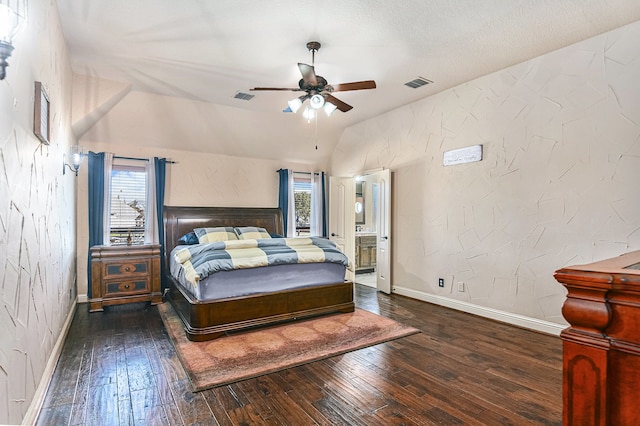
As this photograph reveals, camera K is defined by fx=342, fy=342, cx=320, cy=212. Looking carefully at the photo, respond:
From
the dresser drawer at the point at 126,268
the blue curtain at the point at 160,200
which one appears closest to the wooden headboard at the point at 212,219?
the blue curtain at the point at 160,200

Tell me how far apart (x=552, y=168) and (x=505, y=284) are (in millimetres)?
1393

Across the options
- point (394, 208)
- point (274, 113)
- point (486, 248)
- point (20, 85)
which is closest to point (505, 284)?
point (486, 248)

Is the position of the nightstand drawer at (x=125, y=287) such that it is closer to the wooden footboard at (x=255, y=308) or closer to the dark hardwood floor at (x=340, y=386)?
the wooden footboard at (x=255, y=308)

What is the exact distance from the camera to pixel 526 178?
3.81 metres

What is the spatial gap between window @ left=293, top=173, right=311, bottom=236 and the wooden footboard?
8.98ft

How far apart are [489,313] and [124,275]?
15.6 ft

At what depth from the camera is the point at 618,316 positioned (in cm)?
85

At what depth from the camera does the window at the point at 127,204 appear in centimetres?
518

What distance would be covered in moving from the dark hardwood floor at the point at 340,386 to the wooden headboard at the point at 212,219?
208 centimetres

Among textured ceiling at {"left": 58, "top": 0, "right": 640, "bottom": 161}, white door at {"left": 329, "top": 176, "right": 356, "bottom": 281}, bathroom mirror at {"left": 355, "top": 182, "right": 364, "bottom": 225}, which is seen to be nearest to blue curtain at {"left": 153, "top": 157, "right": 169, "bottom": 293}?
textured ceiling at {"left": 58, "top": 0, "right": 640, "bottom": 161}

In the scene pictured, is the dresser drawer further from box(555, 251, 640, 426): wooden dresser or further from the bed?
box(555, 251, 640, 426): wooden dresser

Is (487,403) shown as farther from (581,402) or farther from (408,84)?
(408,84)

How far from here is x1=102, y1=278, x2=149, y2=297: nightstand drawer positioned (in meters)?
4.53

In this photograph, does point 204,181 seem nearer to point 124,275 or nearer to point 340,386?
point 124,275
